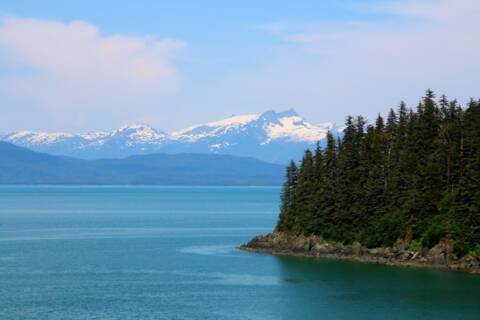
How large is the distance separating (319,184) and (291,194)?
7079 mm

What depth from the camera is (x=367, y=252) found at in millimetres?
111125


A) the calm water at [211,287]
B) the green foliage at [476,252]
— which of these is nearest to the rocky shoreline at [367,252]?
the green foliage at [476,252]

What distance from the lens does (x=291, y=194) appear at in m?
132

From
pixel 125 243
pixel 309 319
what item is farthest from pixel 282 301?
pixel 125 243

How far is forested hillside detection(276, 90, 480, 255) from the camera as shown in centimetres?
10419

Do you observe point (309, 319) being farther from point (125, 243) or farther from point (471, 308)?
point (125, 243)

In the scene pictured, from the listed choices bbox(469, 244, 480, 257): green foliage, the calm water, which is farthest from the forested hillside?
the calm water

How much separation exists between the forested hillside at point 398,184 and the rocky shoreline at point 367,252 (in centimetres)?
121

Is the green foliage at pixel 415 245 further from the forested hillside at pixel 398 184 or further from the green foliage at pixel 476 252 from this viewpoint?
the green foliage at pixel 476 252

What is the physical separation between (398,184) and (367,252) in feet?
35.3

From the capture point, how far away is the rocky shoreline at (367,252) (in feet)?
329

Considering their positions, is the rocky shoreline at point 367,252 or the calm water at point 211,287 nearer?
the calm water at point 211,287

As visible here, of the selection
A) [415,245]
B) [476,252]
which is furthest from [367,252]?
[476,252]

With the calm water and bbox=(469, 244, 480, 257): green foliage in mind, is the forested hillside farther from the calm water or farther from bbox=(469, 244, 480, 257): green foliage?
the calm water
